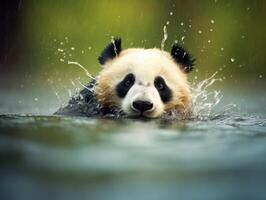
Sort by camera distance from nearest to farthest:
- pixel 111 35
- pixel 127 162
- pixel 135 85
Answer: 1. pixel 127 162
2. pixel 135 85
3. pixel 111 35

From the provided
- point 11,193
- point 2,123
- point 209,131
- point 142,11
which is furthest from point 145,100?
point 142,11

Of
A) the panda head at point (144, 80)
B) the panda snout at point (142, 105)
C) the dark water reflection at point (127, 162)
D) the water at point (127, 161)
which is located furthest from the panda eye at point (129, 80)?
the dark water reflection at point (127, 162)

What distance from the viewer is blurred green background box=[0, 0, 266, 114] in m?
7.59

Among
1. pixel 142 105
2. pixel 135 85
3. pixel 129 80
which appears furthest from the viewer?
pixel 129 80

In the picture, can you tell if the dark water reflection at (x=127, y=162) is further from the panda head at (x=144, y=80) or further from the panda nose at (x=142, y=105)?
the panda head at (x=144, y=80)

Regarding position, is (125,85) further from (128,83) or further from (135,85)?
(135,85)

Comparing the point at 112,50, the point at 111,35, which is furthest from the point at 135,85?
the point at 111,35

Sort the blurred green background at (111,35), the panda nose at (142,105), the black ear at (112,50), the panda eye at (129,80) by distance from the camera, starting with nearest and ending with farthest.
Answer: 1. the panda nose at (142,105)
2. the panda eye at (129,80)
3. the black ear at (112,50)
4. the blurred green background at (111,35)

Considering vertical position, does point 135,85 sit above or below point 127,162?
above

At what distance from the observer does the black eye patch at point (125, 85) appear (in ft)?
14.1

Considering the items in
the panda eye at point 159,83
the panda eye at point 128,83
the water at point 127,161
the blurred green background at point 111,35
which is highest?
the blurred green background at point 111,35

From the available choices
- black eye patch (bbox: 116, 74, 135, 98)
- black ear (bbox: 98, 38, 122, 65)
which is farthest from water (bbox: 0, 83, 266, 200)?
black ear (bbox: 98, 38, 122, 65)

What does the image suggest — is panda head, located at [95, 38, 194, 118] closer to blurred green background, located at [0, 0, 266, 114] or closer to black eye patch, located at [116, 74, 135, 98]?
black eye patch, located at [116, 74, 135, 98]

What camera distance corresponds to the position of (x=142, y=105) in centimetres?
395
